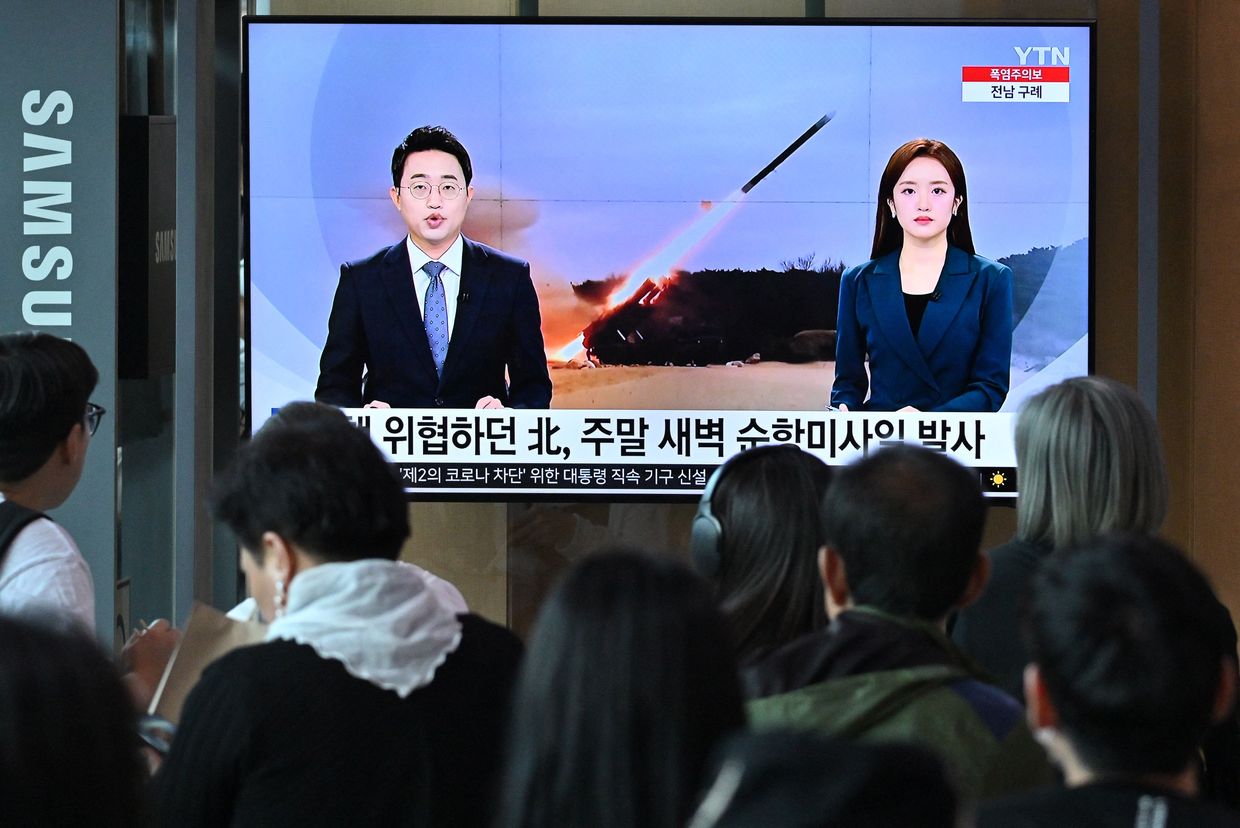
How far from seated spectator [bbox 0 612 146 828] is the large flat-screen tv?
11.3 ft

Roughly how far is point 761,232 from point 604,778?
351 cm

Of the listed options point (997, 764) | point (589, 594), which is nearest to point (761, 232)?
point (997, 764)

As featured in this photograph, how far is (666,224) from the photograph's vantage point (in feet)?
14.6

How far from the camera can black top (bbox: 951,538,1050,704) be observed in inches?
84.6

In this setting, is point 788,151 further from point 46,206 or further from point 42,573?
point 42,573

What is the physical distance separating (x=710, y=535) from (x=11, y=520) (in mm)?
1040

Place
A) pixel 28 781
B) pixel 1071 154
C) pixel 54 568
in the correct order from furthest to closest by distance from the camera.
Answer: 1. pixel 1071 154
2. pixel 54 568
3. pixel 28 781

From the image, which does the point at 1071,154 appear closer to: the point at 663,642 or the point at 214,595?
the point at 214,595

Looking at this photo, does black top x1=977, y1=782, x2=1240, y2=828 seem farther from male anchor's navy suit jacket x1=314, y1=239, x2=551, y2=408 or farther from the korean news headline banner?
male anchor's navy suit jacket x1=314, y1=239, x2=551, y2=408

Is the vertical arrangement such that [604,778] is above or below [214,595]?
above

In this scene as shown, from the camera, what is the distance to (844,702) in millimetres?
1558

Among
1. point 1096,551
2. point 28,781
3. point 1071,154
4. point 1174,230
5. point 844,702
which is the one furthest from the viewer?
point 1174,230

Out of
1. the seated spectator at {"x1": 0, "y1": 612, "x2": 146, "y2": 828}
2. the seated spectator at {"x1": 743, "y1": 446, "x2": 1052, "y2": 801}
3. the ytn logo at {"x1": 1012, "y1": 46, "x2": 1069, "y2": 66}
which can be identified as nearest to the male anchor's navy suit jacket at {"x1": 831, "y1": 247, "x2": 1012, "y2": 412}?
the ytn logo at {"x1": 1012, "y1": 46, "x2": 1069, "y2": 66}

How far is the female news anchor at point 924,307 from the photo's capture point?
174 inches
